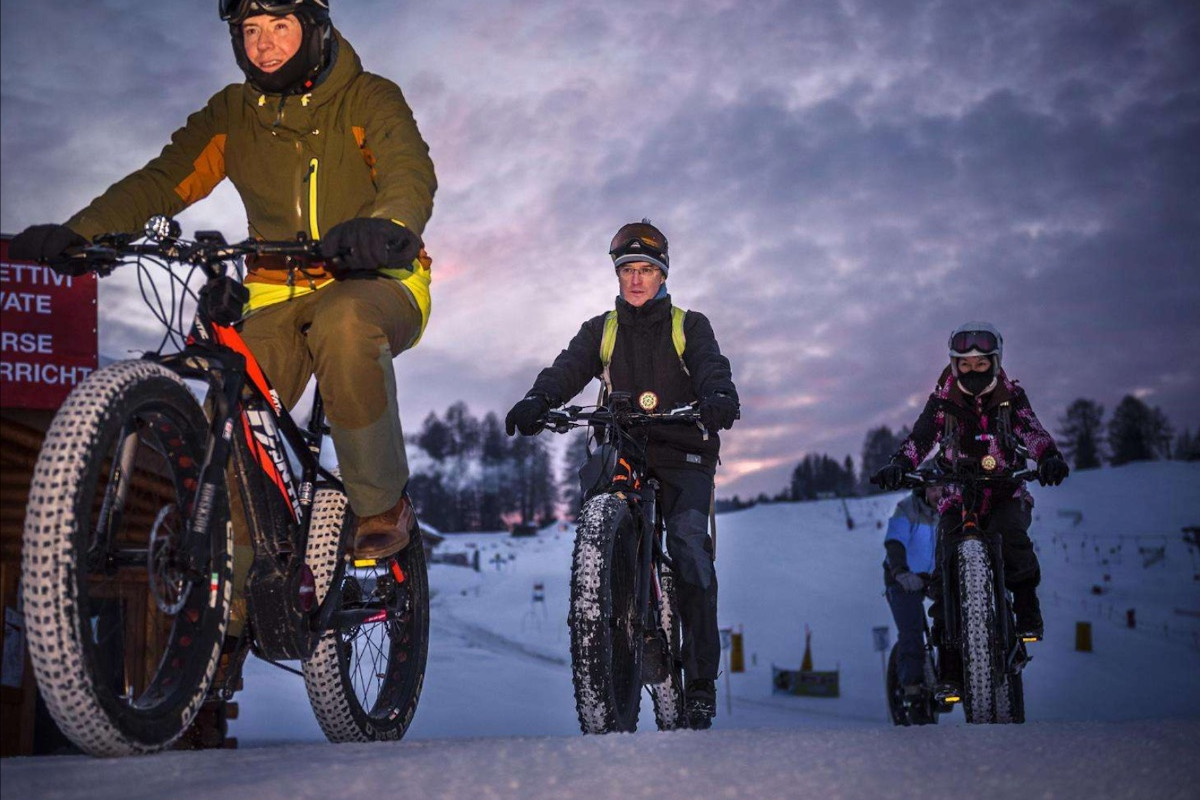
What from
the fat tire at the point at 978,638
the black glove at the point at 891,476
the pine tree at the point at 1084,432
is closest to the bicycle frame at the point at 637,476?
the black glove at the point at 891,476

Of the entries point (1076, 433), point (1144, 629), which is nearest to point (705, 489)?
point (1144, 629)

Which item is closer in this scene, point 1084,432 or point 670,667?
point 670,667

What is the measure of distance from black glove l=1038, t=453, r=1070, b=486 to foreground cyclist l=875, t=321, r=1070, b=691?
9.8 inches

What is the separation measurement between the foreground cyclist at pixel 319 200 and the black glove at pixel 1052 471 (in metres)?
3.21

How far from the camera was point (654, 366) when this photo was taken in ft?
16.9

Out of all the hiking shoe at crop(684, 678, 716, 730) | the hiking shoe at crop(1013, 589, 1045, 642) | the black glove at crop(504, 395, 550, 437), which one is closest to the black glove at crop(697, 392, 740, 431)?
the black glove at crop(504, 395, 550, 437)

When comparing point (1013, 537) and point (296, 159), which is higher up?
point (296, 159)

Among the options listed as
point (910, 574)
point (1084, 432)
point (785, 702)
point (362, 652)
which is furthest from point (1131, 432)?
point (362, 652)

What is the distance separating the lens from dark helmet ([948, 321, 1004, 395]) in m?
5.78

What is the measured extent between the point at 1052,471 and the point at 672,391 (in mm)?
1894

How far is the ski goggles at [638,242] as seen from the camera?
5.15 m

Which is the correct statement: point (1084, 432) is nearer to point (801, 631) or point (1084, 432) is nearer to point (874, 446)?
point (874, 446)

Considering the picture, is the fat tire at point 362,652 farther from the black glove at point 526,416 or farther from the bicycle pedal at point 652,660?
the bicycle pedal at point 652,660

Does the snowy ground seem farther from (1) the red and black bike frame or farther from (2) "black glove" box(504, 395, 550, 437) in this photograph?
(2) "black glove" box(504, 395, 550, 437)
